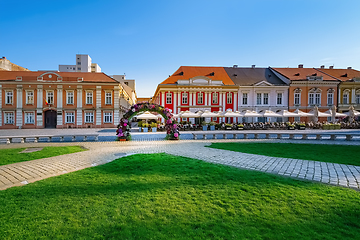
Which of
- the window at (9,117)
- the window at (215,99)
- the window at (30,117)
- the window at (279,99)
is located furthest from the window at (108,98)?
the window at (279,99)

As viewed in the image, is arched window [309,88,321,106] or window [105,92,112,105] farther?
arched window [309,88,321,106]

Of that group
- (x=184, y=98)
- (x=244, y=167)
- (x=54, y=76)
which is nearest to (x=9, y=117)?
(x=54, y=76)

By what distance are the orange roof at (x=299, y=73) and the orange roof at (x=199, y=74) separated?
1083cm

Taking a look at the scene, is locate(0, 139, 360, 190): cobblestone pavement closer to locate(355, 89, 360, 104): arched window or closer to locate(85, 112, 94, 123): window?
locate(85, 112, 94, 123): window

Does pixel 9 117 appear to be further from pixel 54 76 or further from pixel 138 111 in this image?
pixel 138 111

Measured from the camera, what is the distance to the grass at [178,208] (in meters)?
3.05

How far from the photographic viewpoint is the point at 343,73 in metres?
38.8

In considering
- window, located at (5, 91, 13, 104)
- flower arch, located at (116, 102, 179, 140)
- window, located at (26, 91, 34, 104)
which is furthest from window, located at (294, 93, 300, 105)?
window, located at (5, 91, 13, 104)

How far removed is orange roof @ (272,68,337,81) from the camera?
3580cm

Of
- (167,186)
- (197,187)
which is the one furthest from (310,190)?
(167,186)

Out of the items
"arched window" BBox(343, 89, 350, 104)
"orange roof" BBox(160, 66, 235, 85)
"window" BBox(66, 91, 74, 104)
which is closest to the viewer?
"window" BBox(66, 91, 74, 104)

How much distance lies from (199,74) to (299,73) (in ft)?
62.6

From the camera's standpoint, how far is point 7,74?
31.6 m

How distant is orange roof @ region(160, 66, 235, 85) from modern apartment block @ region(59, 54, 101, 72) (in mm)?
50672
